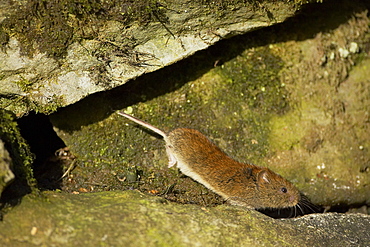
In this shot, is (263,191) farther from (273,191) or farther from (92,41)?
(92,41)

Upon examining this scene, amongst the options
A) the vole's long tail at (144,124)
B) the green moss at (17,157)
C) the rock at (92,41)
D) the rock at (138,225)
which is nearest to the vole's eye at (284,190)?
the rock at (138,225)

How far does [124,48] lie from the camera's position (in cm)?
442

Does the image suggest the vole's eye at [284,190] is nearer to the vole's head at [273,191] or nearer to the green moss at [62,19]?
the vole's head at [273,191]

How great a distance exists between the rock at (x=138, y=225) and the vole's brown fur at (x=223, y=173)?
27.0 inches

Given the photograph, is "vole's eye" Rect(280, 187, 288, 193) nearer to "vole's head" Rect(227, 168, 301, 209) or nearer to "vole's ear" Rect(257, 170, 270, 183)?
"vole's head" Rect(227, 168, 301, 209)

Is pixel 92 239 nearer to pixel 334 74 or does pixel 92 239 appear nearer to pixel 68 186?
pixel 68 186

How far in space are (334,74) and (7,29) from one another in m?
4.59

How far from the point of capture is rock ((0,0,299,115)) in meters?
3.95

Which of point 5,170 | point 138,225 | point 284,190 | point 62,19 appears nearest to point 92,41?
point 62,19

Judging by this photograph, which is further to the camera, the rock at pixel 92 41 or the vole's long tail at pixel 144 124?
the vole's long tail at pixel 144 124

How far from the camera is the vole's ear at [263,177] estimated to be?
492cm

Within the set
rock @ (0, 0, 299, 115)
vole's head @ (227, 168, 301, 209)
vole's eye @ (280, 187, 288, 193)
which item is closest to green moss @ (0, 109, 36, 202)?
rock @ (0, 0, 299, 115)

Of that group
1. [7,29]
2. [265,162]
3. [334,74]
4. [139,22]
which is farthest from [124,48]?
[334,74]

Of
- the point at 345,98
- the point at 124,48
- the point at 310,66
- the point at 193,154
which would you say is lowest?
the point at 193,154
